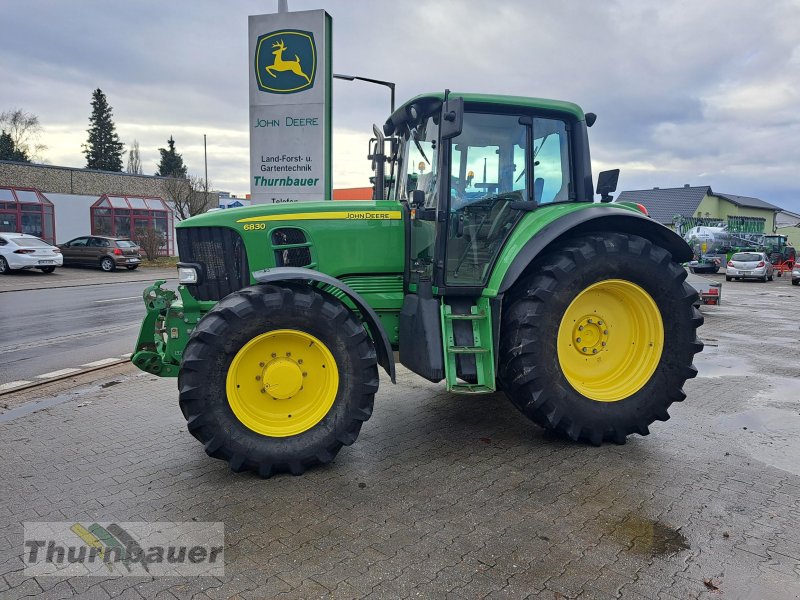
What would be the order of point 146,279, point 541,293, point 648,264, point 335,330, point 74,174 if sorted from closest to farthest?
point 335,330 → point 541,293 → point 648,264 → point 146,279 → point 74,174

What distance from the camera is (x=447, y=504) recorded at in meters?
3.62

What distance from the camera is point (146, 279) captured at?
22.7 meters

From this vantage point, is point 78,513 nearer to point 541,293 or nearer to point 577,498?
point 577,498

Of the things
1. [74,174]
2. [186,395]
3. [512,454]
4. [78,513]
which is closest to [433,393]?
[512,454]

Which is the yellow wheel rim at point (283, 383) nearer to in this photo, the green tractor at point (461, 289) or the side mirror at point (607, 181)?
the green tractor at point (461, 289)

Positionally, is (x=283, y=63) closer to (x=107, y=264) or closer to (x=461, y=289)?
(x=461, y=289)

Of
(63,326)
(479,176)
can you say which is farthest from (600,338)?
(63,326)

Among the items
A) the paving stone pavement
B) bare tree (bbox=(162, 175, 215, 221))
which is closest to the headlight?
the paving stone pavement

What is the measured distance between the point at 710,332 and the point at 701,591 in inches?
373

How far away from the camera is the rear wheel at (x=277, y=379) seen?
382 cm

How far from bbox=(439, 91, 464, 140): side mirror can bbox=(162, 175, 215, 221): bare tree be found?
3386 centimetres

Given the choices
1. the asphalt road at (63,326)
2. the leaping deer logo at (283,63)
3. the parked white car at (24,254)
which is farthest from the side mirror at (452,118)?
the parked white car at (24,254)

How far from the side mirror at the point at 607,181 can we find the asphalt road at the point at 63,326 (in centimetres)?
668

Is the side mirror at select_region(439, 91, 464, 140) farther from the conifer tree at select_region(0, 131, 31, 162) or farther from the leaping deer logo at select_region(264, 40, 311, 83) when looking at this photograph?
the conifer tree at select_region(0, 131, 31, 162)
